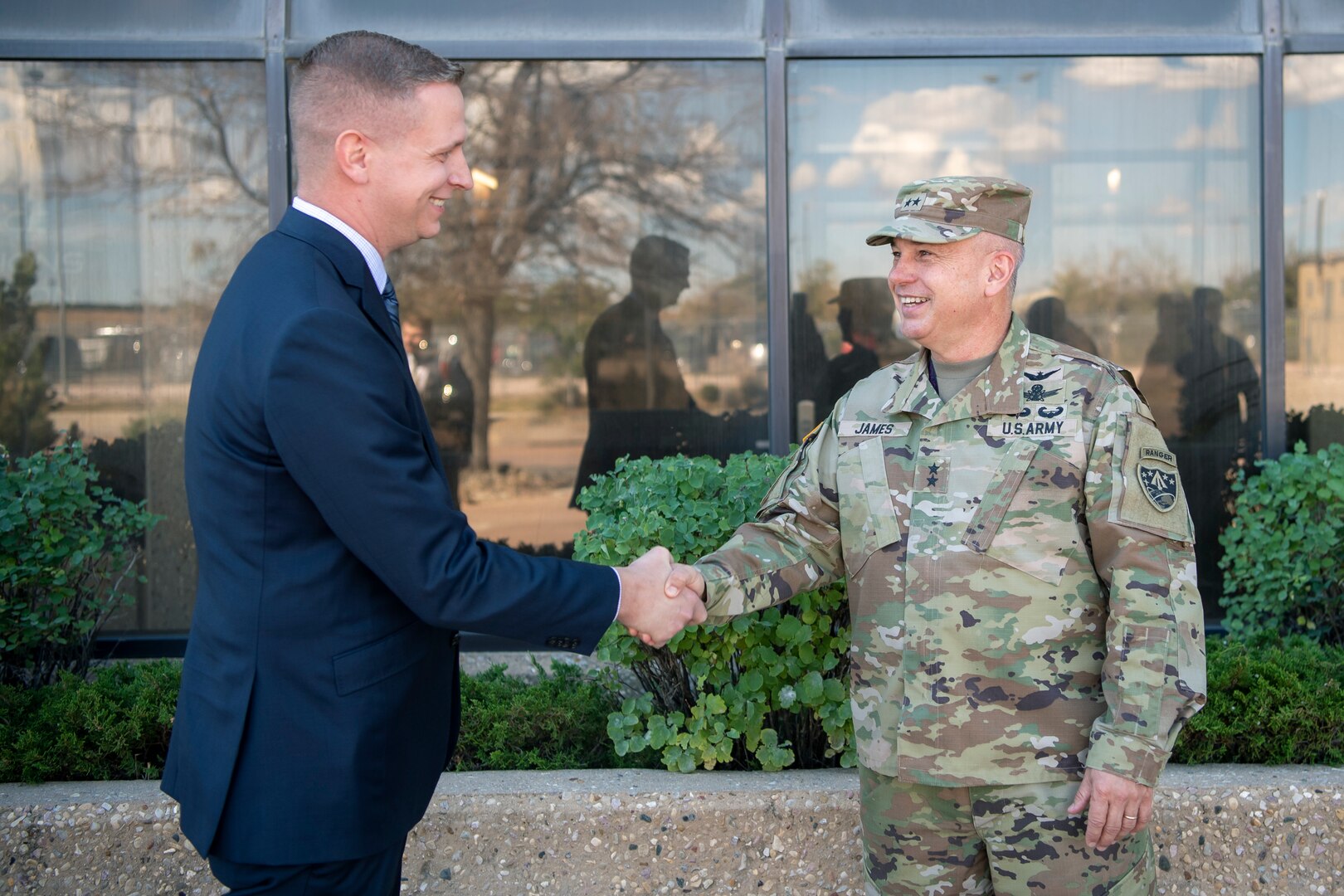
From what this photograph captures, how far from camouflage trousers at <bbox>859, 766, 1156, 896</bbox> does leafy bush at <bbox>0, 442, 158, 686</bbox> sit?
274 centimetres

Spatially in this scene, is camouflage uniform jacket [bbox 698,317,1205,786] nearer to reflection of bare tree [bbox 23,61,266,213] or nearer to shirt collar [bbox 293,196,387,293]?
shirt collar [bbox 293,196,387,293]

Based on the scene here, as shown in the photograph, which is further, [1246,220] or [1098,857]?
[1246,220]

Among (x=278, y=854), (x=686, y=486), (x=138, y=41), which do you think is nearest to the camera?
(x=278, y=854)

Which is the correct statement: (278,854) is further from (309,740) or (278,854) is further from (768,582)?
(768,582)

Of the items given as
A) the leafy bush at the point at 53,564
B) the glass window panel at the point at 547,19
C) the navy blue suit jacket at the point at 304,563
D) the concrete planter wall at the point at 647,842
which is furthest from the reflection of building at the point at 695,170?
the navy blue suit jacket at the point at 304,563

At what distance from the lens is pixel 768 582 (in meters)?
2.60

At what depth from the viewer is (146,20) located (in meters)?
4.89

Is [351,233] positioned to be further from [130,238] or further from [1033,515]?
[130,238]

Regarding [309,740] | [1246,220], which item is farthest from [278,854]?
[1246,220]

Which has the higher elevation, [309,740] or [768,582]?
[768,582]

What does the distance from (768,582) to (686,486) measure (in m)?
Answer: 0.85

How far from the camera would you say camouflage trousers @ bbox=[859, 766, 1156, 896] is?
222 cm

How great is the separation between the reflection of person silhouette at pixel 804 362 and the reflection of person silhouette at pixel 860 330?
0.05 metres

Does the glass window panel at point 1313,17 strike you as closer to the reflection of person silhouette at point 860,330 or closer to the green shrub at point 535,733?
the reflection of person silhouette at point 860,330
